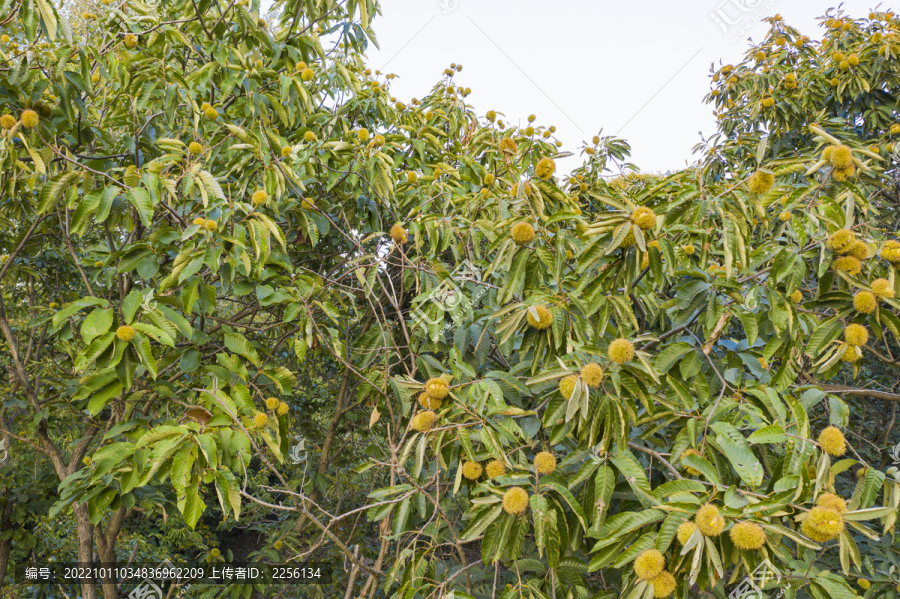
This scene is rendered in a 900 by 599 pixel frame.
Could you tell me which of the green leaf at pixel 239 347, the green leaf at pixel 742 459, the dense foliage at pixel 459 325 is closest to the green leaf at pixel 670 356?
the dense foliage at pixel 459 325

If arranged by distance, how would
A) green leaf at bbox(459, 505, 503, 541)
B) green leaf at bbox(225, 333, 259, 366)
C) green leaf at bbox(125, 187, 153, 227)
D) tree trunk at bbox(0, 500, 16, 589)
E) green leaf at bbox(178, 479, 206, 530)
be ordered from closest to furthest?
1. green leaf at bbox(459, 505, 503, 541)
2. green leaf at bbox(178, 479, 206, 530)
3. green leaf at bbox(125, 187, 153, 227)
4. green leaf at bbox(225, 333, 259, 366)
5. tree trunk at bbox(0, 500, 16, 589)

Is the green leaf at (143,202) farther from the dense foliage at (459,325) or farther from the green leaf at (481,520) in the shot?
the green leaf at (481,520)

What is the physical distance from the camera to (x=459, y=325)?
5.49 feet

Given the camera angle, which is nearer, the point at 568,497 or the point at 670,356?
the point at 568,497

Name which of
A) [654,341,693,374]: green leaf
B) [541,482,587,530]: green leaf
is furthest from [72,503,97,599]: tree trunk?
Result: [654,341,693,374]: green leaf

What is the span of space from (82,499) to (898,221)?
464 centimetres

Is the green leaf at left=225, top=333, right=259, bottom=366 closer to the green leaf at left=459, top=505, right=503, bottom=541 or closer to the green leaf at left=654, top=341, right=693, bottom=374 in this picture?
the green leaf at left=459, top=505, right=503, bottom=541

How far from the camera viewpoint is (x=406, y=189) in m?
2.29

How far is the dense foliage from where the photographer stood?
1.19 m

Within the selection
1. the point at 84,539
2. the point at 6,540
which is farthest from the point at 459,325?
the point at 6,540

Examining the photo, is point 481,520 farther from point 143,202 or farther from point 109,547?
point 109,547

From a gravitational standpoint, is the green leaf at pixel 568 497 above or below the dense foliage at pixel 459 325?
below

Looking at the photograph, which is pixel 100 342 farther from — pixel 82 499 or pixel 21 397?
pixel 21 397

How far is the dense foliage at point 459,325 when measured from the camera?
47.0 inches
